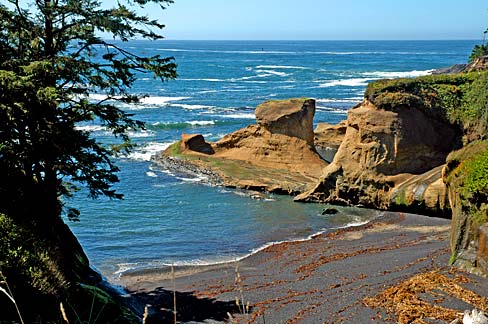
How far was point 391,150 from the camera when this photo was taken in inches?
1128

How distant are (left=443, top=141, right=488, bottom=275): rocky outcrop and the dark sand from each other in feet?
1.94

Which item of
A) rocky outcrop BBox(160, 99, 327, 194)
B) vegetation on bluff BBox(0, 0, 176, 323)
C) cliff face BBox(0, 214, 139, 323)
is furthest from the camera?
rocky outcrop BBox(160, 99, 327, 194)

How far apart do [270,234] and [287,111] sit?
14.3 metres

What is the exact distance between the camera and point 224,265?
69.1 feet

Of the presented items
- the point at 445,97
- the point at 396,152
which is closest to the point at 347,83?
the point at 445,97

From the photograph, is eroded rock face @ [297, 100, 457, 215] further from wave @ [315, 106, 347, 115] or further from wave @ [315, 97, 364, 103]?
wave @ [315, 97, 364, 103]

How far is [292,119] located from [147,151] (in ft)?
40.5

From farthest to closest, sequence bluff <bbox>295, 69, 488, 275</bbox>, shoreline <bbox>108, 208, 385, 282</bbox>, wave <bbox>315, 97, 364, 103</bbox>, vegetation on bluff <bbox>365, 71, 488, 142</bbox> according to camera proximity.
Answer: wave <bbox>315, 97, 364, 103</bbox> → vegetation on bluff <bbox>365, 71, 488, 142</bbox> → bluff <bbox>295, 69, 488, 275</bbox> → shoreline <bbox>108, 208, 385, 282</bbox>

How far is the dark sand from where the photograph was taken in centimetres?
1443

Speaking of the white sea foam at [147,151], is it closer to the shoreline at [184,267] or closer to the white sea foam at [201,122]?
the white sea foam at [201,122]

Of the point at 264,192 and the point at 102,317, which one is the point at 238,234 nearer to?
the point at 264,192

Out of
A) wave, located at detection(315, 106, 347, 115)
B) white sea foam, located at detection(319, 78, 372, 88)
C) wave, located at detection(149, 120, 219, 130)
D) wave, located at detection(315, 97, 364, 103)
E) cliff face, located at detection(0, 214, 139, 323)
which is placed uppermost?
cliff face, located at detection(0, 214, 139, 323)

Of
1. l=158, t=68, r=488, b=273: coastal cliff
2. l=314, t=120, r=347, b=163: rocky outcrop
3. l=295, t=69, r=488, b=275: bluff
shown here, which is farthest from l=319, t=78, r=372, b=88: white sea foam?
l=295, t=69, r=488, b=275: bluff

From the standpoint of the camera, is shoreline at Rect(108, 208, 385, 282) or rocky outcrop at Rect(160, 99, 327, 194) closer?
Answer: shoreline at Rect(108, 208, 385, 282)
